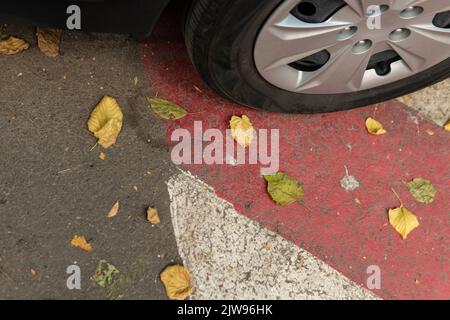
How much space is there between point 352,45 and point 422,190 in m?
0.86

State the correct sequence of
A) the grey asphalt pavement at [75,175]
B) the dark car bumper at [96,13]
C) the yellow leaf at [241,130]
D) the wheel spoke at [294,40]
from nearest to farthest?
the dark car bumper at [96,13], the wheel spoke at [294,40], the grey asphalt pavement at [75,175], the yellow leaf at [241,130]

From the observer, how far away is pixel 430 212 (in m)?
2.69

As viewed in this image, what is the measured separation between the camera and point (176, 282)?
7.77 ft

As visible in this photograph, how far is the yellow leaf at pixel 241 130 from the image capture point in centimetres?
267

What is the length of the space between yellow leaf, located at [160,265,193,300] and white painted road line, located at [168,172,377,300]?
4 centimetres

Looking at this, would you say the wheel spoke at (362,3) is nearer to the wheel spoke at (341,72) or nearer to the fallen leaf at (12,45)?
the wheel spoke at (341,72)

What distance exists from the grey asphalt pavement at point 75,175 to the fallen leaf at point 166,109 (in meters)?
0.04

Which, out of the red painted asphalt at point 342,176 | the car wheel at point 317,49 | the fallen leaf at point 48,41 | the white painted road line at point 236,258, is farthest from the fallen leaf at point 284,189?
the fallen leaf at point 48,41

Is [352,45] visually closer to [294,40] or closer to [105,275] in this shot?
[294,40]

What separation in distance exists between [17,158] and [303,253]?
132cm

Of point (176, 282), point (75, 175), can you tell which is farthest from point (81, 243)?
point (176, 282)

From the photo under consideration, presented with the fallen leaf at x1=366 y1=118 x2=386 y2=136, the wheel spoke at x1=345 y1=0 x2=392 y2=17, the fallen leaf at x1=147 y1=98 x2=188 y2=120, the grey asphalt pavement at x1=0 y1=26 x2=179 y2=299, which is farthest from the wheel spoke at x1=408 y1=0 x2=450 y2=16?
the grey asphalt pavement at x1=0 y1=26 x2=179 y2=299
